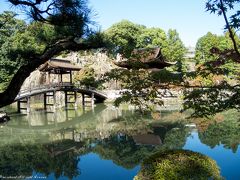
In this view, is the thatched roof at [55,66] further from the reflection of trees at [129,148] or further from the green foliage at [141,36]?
the green foliage at [141,36]

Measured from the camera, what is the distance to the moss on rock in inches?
229

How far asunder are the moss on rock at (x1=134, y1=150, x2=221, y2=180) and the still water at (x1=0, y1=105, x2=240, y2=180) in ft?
10.7

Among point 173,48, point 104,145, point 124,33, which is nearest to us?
point 104,145

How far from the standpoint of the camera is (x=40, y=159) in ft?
37.7

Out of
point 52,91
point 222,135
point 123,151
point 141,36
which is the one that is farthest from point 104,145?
point 141,36

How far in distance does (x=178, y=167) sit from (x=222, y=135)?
364 inches

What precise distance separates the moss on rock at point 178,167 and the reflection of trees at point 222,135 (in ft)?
21.4

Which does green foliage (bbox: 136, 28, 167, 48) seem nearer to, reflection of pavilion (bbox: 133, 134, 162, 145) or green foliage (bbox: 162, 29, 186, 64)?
green foliage (bbox: 162, 29, 186, 64)

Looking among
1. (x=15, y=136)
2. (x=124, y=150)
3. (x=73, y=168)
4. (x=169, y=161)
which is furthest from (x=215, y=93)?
(x=15, y=136)

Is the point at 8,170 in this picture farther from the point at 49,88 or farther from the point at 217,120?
the point at 49,88

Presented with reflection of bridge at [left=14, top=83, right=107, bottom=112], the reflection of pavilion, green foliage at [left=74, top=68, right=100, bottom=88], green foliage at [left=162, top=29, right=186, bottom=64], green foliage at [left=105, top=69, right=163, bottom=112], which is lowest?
the reflection of pavilion

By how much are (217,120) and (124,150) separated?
8.61 meters

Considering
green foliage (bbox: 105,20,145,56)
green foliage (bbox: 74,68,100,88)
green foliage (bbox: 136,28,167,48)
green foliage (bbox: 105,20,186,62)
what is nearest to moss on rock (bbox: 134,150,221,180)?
green foliage (bbox: 74,68,100,88)

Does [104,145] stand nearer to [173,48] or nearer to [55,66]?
[55,66]
